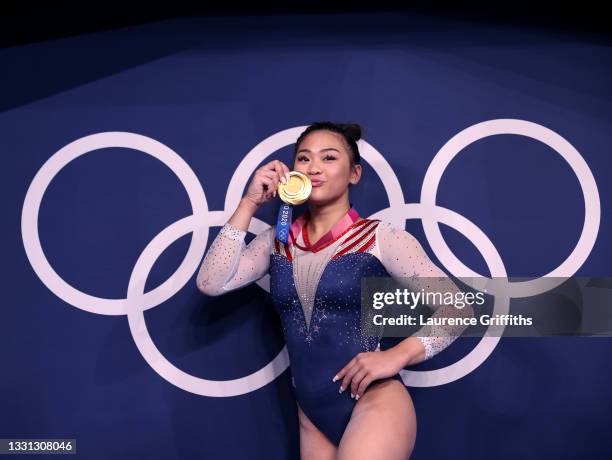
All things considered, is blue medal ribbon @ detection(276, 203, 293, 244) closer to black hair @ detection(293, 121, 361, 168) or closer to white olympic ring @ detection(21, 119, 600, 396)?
black hair @ detection(293, 121, 361, 168)

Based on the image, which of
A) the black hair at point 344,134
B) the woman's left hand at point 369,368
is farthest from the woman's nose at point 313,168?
the woman's left hand at point 369,368

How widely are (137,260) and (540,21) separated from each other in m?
2.16

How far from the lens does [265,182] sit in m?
2.26

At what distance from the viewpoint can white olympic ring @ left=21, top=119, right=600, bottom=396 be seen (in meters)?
2.63

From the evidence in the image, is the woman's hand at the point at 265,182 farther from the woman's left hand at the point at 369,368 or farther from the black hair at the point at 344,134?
the woman's left hand at the point at 369,368

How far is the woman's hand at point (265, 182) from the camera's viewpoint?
7.39 feet

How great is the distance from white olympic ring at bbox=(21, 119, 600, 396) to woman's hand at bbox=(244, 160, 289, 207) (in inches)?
16.1

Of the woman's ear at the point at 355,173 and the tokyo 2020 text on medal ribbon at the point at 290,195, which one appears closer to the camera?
the tokyo 2020 text on medal ribbon at the point at 290,195

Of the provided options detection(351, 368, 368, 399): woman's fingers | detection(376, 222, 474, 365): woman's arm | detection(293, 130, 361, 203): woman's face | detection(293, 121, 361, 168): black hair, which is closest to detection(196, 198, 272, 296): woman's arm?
detection(293, 130, 361, 203): woman's face

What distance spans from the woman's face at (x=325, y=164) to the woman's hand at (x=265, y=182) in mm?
76

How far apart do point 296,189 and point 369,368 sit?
2.26 feet

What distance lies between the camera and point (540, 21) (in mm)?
2791

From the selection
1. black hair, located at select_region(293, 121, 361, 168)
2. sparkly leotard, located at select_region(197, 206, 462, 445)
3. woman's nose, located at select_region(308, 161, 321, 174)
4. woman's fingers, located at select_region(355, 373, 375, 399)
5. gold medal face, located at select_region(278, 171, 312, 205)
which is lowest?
woman's fingers, located at select_region(355, 373, 375, 399)

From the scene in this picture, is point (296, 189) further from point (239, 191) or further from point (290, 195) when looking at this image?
point (239, 191)
